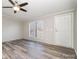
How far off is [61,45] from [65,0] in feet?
8.36

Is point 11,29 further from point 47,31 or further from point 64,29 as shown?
point 64,29

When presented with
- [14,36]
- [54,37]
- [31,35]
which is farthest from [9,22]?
[54,37]

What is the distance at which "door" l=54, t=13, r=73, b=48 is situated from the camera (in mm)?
4184

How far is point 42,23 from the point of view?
581cm

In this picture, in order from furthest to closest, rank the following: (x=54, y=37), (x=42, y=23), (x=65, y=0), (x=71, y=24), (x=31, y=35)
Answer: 1. (x=31, y=35)
2. (x=42, y=23)
3. (x=54, y=37)
4. (x=71, y=24)
5. (x=65, y=0)

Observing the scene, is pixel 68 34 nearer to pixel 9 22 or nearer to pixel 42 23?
pixel 42 23

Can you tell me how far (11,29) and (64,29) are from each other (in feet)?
16.2

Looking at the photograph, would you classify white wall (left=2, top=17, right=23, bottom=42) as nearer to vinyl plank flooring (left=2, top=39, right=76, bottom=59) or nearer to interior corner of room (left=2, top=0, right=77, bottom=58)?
interior corner of room (left=2, top=0, right=77, bottom=58)

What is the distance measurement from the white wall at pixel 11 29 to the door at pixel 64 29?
4220 mm

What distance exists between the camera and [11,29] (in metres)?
7.33

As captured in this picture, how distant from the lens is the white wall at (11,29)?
6897 mm

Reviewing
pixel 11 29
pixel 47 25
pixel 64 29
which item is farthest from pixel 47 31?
pixel 11 29

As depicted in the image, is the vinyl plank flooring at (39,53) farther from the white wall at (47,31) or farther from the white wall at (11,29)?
the white wall at (11,29)

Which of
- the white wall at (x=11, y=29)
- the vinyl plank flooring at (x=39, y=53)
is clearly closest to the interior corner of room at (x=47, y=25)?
the white wall at (x=11, y=29)
